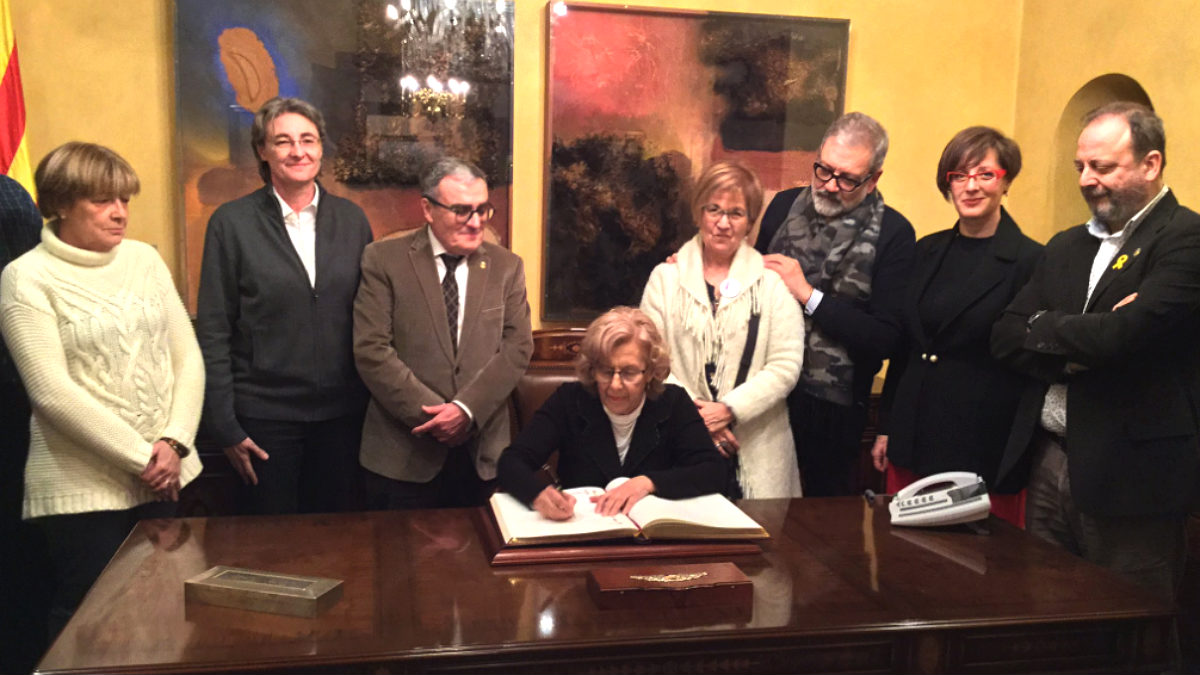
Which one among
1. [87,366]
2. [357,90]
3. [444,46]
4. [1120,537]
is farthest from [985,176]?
[87,366]

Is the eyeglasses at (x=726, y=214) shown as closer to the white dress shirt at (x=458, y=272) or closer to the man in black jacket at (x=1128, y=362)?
the white dress shirt at (x=458, y=272)

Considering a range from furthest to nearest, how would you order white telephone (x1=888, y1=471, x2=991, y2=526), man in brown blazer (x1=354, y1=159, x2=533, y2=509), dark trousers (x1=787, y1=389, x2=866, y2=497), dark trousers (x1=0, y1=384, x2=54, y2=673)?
dark trousers (x1=787, y1=389, x2=866, y2=497)
man in brown blazer (x1=354, y1=159, x2=533, y2=509)
dark trousers (x1=0, y1=384, x2=54, y2=673)
white telephone (x1=888, y1=471, x2=991, y2=526)

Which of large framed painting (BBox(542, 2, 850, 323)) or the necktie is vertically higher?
large framed painting (BBox(542, 2, 850, 323))

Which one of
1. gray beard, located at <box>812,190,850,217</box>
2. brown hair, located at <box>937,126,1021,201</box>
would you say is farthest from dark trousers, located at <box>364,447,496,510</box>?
brown hair, located at <box>937,126,1021,201</box>

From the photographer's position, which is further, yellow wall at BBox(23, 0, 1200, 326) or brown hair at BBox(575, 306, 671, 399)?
yellow wall at BBox(23, 0, 1200, 326)

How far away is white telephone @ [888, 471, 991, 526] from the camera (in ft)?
7.79

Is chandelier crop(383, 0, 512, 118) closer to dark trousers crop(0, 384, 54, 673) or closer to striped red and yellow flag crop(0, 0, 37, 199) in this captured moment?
striped red and yellow flag crop(0, 0, 37, 199)

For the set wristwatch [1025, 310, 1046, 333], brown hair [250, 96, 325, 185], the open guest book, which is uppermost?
brown hair [250, 96, 325, 185]

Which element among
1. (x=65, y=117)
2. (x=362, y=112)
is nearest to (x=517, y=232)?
(x=362, y=112)

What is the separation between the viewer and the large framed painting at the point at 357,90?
375cm

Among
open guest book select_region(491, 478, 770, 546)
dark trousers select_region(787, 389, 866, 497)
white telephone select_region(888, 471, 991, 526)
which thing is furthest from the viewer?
dark trousers select_region(787, 389, 866, 497)

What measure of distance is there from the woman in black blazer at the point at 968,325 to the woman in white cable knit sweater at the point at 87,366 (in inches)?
87.0

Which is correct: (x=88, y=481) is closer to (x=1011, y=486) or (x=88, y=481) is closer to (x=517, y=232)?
(x=517, y=232)

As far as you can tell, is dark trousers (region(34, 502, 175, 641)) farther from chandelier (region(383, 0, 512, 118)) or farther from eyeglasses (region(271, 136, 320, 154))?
chandelier (region(383, 0, 512, 118))
